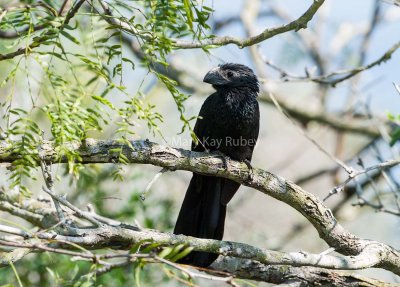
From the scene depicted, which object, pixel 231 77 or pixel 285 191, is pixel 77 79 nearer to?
pixel 285 191

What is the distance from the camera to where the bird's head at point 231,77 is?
434cm

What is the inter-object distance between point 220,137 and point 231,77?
530mm

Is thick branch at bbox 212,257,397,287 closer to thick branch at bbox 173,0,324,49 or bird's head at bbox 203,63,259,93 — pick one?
thick branch at bbox 173,0,324,49

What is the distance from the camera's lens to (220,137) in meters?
4.12

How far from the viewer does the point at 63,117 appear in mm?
2422

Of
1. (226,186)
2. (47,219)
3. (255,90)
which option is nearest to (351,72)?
(255,90)

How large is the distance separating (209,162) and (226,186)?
3.40ft

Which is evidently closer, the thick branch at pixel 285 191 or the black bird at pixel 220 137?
the thick branch at pixel 285 191

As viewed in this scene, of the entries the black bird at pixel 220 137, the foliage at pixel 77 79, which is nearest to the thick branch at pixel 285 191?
the foliage at pixel 77 79

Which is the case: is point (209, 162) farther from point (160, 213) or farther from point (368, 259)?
point (160, 213)

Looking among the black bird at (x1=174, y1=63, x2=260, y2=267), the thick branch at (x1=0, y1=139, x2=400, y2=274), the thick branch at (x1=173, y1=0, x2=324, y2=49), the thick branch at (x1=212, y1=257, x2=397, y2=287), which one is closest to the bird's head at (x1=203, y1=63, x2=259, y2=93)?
the black bird at (x1=174, y1=63, x2=260, y2=267)

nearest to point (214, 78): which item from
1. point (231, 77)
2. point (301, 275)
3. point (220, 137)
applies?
point (231, 77)

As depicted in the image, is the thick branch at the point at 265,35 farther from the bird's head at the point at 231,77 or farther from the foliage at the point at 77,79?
the bird's head at the point at 231,77

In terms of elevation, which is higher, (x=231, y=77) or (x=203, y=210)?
(x=231, y=77)
